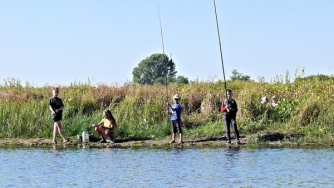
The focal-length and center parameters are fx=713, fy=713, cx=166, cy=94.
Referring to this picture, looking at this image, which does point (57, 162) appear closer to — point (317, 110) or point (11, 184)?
point (11, 184)

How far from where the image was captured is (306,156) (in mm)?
17859

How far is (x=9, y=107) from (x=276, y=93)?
954cm

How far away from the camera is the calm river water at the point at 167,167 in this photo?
1391 cm

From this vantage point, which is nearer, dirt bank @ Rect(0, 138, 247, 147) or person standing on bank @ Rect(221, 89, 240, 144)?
person standing on bank @ Rect(221, 89, 240, 144)

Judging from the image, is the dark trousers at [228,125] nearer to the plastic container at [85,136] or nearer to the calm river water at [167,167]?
the calm river water at [167,167]

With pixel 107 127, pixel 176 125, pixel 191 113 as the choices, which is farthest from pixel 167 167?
pixel 191 113

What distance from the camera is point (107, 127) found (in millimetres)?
21984

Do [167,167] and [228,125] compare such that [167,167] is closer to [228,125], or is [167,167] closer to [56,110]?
[228,125]

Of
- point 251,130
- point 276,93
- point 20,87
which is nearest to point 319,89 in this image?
point 276,93

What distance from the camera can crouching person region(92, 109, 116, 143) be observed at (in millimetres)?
21906

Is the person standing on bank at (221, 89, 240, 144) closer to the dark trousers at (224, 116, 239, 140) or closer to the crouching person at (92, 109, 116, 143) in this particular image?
the dark trousers at (224, 116, 239, 140)

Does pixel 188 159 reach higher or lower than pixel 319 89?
lower

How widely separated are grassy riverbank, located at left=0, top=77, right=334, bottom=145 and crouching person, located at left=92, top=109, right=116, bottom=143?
76 centimetres

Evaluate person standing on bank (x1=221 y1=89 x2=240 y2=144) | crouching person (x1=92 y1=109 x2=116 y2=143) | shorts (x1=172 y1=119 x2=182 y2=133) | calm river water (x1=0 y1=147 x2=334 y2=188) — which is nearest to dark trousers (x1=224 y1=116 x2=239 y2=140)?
person standing on bank (x1=221 y1=89 x2=240 y2=144)
